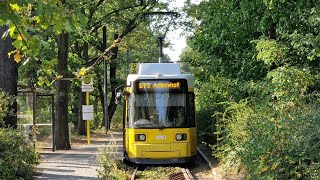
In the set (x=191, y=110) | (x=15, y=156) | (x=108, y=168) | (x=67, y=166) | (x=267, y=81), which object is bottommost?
(x=67, y=166)

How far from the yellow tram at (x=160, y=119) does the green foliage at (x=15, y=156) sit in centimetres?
363

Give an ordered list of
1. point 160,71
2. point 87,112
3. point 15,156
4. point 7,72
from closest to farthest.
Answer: point 15,156, point 7,72, point 160,71, point 87,112

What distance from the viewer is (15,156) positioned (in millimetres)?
11047

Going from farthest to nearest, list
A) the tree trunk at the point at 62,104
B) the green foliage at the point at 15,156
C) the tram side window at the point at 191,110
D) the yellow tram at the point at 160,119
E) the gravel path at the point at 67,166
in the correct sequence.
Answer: the tree trunk at the point at 62,104 → the tram side window at the point at 191,110 → the yellow tram at the point at 160,119 → the gravel path at the point at 67,166 → the green foliage at the point at 15,156

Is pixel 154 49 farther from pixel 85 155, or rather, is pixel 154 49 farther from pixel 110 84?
pixel 85 155

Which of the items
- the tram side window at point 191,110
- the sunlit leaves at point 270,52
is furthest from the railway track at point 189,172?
the sunlit leaves at point 270,52

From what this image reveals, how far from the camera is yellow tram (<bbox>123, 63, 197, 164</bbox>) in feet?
48.6

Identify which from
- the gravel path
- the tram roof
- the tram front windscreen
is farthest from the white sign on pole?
the tram front windscreen

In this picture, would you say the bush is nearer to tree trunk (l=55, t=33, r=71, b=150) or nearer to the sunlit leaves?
the sunlit leaves

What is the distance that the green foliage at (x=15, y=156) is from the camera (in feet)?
34.8

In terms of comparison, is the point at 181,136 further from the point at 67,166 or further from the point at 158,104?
the point at 67,166

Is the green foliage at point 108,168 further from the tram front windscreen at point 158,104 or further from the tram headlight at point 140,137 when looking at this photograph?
the tram front windscreen at point 158,104

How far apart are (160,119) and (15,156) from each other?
16.8ft

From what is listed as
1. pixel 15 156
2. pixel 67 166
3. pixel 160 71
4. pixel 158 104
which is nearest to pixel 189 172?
pixel 158 104
